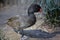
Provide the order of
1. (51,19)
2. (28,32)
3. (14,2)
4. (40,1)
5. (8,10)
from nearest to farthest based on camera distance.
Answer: (28,32) < (51,19) < (40,1) < (8,10) < (14,2)

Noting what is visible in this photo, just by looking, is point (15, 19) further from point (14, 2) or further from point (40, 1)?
A: point (14, 2)

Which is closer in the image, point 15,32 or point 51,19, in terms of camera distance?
point 15,32

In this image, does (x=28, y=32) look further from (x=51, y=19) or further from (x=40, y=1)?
(x=40, y=1)

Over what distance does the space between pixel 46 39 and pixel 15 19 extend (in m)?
0.73

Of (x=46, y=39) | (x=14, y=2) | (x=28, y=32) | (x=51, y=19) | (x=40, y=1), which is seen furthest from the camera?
(x=14, y=2)

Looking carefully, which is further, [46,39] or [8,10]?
[8,10]

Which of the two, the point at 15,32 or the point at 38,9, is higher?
the point at 38,9

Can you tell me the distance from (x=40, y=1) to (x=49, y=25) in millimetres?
996

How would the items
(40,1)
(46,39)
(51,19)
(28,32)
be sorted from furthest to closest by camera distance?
(40,1) < (51,19) < (28,32) < (46,39)

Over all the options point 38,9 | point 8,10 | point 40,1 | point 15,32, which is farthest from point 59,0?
point 15,32

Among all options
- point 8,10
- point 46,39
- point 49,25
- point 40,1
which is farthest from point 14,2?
point 46,39

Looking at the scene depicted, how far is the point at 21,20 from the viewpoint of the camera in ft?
11.2

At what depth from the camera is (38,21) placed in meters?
3.79

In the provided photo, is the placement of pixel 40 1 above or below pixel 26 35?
above
